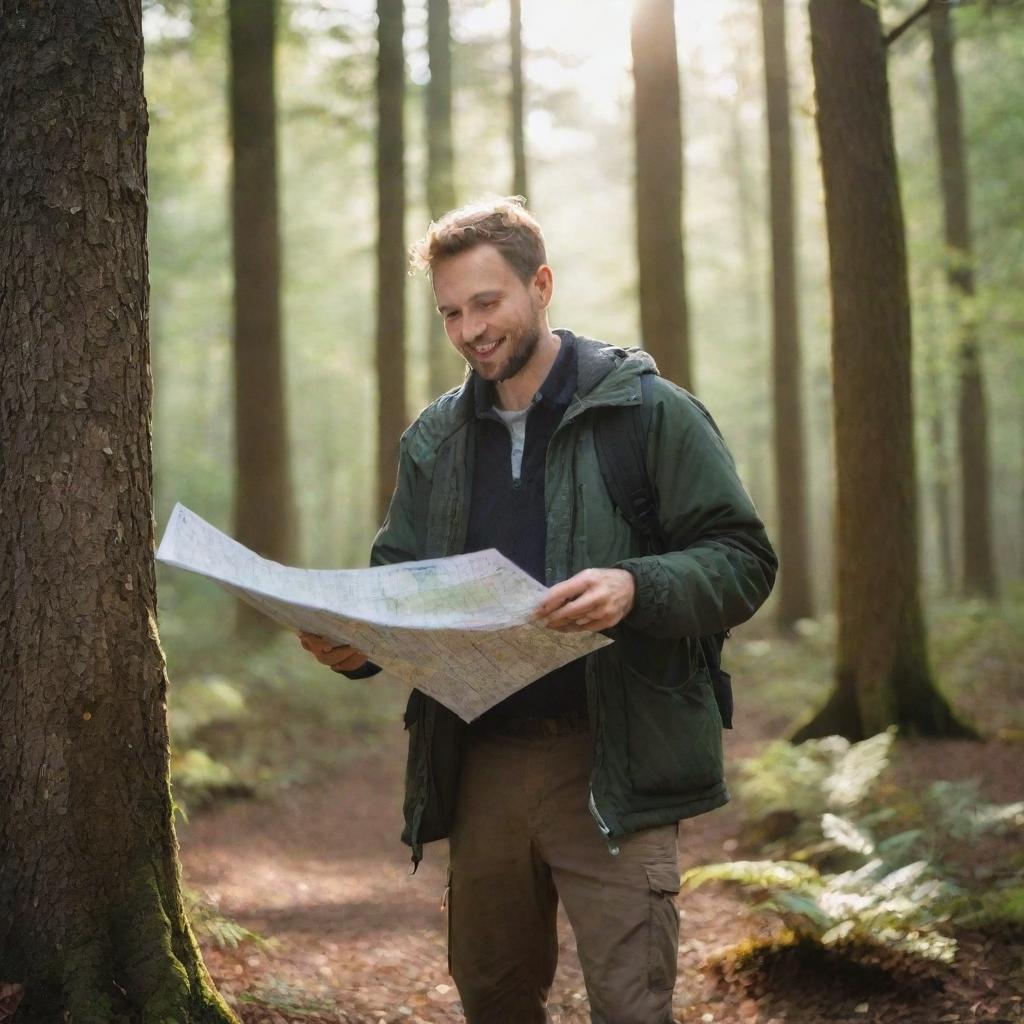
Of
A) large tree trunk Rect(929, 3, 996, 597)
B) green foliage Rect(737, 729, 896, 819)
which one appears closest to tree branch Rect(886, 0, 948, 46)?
green foliage Rect(737, 729, 896, 819)

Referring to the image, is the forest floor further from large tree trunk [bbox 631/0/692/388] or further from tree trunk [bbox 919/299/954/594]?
tree trunk [bbox 919/299/954/594]

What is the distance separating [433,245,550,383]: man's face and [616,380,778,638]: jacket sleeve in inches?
17.5

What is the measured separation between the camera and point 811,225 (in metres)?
25.1

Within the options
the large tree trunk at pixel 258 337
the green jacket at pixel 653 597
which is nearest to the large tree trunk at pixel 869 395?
the green jacket at pixel 653 597

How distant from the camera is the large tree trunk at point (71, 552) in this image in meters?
3.12

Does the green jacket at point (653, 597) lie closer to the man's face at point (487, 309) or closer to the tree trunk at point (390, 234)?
the man's face at point (487, 309)

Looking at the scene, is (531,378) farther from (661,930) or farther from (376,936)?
(376,936)

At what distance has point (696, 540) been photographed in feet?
9.86

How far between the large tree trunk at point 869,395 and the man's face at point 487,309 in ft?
18.4

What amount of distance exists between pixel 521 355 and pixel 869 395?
18.5 feet

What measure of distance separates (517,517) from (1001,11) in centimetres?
1408

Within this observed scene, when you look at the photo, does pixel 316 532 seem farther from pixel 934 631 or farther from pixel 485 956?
pixel 485 956

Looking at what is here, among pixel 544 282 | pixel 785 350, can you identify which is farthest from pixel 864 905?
pixel 785 350

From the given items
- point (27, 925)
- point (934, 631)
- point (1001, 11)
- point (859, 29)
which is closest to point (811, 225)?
point (1001, 11)
